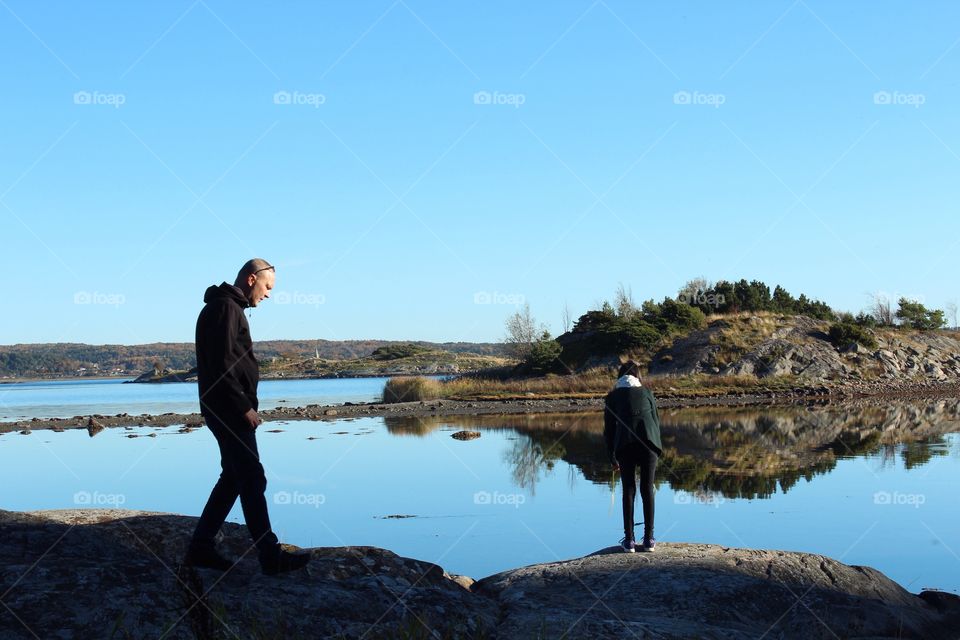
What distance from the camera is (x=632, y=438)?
9.52m

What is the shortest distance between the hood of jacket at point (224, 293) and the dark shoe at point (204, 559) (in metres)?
1.74

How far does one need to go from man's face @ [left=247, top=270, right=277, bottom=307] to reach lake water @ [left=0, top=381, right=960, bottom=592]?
4720mm

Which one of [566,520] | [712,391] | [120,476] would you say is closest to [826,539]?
[566,520]

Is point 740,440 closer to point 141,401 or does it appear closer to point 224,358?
point 224,358

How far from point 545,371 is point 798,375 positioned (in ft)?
46.4

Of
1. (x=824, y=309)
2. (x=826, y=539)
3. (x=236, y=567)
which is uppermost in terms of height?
(x=824, y=309)

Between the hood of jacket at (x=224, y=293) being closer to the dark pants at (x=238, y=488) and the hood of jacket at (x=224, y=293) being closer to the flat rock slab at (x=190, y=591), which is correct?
the dark pants at (x=238, y=488)

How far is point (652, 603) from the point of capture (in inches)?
290

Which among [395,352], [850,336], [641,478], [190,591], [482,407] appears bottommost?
[482,407]

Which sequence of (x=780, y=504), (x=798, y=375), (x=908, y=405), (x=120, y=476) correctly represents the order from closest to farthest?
1. (x=780, y=504)
2. (x=120, y=476)
3. (x=908, y=405)
4. (x=798, y=375)

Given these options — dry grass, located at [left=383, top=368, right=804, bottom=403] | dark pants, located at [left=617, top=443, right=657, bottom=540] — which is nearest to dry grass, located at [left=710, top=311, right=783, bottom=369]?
dry grass, located at [left=383, top=368, right=804, bottom=403]

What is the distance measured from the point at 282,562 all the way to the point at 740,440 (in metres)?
19.5

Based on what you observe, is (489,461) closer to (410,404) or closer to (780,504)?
(780,504)

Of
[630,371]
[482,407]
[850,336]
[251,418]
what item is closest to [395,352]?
[850,336]
